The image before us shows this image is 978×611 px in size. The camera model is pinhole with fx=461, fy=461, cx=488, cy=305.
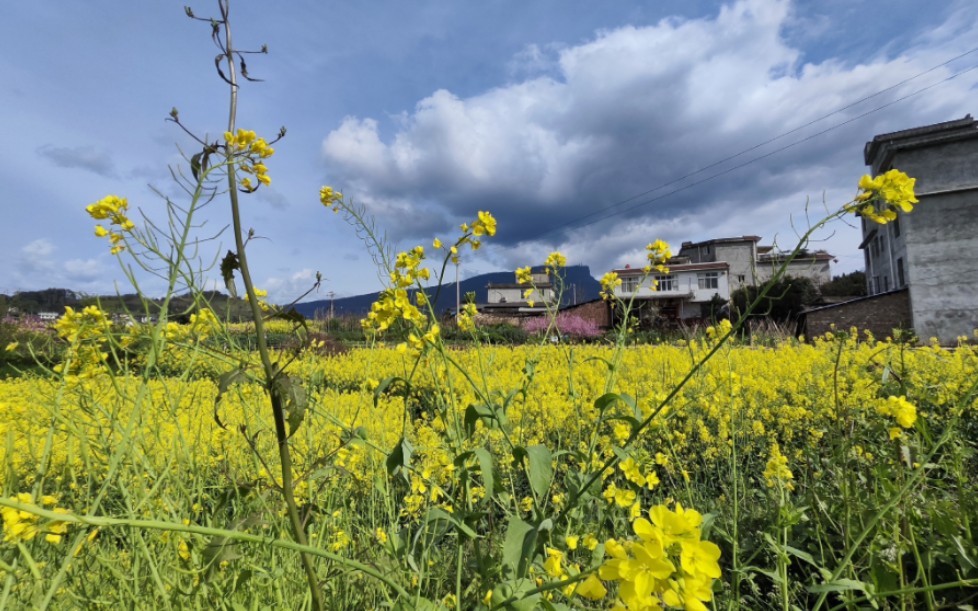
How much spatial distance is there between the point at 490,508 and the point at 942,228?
22652 millimetres

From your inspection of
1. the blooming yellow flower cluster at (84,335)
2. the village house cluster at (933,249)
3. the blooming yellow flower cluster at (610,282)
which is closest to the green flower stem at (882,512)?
the blooming yellow flower cluster at (610,282)

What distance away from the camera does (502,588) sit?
0.87m

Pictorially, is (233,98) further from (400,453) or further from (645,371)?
(645,371)

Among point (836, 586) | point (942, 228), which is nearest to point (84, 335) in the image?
point (836, 586)

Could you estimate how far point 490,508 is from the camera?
1.28 metres

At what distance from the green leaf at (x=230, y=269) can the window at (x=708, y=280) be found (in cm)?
4194

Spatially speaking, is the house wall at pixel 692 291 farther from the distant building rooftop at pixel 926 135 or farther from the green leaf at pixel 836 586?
the green leaf at pixel 836 586

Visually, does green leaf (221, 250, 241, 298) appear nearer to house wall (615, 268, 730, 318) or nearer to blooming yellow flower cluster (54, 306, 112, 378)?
blooming yellow flower cluster (54, 306, 112, 378)

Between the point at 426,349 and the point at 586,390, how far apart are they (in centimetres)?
365

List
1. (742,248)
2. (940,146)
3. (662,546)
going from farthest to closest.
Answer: (742,248) < (940,146) < (662,546)

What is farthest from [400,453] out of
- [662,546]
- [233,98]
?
[233,98]

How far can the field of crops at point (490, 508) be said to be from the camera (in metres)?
0.79

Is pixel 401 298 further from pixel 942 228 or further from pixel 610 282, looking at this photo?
pixel 942 228

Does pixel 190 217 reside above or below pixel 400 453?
above
